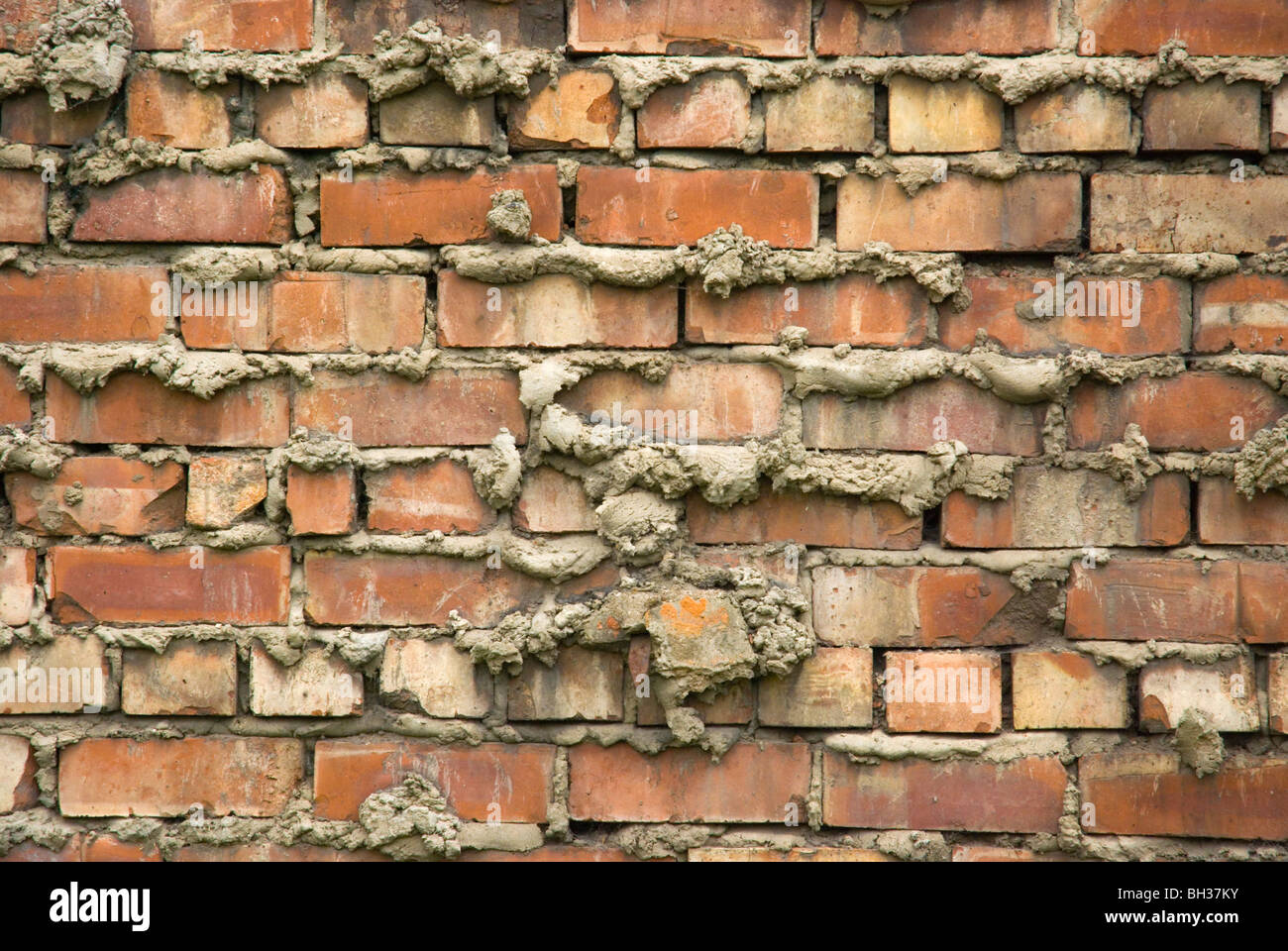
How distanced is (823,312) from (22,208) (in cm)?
103

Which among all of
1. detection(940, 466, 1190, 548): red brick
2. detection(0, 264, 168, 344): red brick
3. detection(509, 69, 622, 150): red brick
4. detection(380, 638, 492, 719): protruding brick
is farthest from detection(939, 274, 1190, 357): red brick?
detection(0, 264, 168, 344): red brick

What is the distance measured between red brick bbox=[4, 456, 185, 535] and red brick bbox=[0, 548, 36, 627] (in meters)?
0.04

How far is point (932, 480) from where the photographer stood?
1.06 meters

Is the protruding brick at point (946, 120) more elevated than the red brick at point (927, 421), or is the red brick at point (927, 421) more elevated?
the protruding brick at point (946, 120)

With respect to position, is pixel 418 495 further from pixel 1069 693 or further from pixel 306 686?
pixel 1069 693

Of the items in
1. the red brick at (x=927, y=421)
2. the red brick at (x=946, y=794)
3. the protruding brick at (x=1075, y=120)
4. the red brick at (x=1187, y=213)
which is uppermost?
the protruding brick at (x=1075, y=120)

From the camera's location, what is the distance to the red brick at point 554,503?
42.0 inches

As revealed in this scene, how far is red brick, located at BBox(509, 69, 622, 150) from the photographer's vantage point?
41.4 inches

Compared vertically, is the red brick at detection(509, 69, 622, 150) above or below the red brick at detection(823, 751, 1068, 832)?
above

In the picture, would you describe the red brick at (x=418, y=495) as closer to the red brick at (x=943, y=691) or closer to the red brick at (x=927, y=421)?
the red brick at (x=927, y=421)

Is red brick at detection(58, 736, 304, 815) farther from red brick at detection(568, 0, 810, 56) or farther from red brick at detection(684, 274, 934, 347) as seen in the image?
red brick at detection(568, 0, 810, 56)

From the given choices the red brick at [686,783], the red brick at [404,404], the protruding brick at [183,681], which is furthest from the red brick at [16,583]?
the red brick at [686,783]

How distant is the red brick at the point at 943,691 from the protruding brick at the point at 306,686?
694 millimetres

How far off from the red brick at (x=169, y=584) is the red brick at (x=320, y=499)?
5cm
